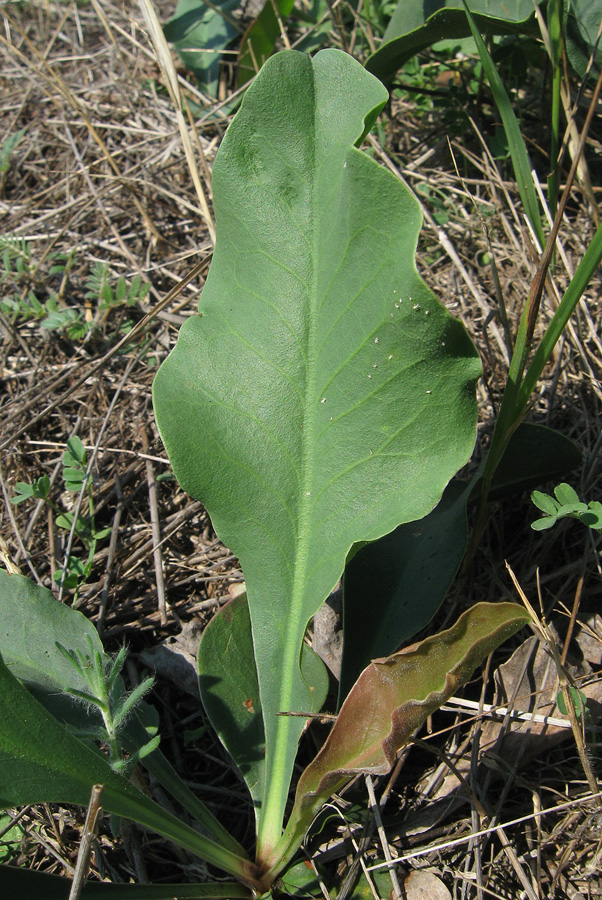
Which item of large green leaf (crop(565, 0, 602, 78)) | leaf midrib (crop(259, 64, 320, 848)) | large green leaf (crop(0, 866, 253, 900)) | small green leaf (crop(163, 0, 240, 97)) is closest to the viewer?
large green leaf (crop(0, 866, 253, 900))

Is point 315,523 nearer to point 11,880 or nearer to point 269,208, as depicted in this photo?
point 269,208

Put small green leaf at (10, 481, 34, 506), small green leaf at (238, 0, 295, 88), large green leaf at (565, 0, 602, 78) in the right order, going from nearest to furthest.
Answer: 1. large green leaf at (565, 0, 602, 78)
2. small green leaf at (10, 481, 34, 506)
3. small green leaf at (238, 0, 295, 88)

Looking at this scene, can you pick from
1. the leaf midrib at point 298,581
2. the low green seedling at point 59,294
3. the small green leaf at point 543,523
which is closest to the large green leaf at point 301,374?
the leaf midrib at point 298,581

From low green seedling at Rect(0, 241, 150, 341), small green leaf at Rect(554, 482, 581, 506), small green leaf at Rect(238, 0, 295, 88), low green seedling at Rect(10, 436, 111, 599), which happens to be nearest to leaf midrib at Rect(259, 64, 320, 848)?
small green leaf at Rect(554, 482, 581, 506)

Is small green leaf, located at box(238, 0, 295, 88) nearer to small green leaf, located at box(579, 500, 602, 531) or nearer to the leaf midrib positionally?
the leaf midrib

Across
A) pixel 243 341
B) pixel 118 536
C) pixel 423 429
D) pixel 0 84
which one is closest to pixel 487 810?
pixel 423 429

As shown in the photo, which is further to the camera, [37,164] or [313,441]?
[37,164]

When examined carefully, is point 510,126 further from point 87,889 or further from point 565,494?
point 87,889

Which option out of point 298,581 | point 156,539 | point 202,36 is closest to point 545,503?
point 298,581
